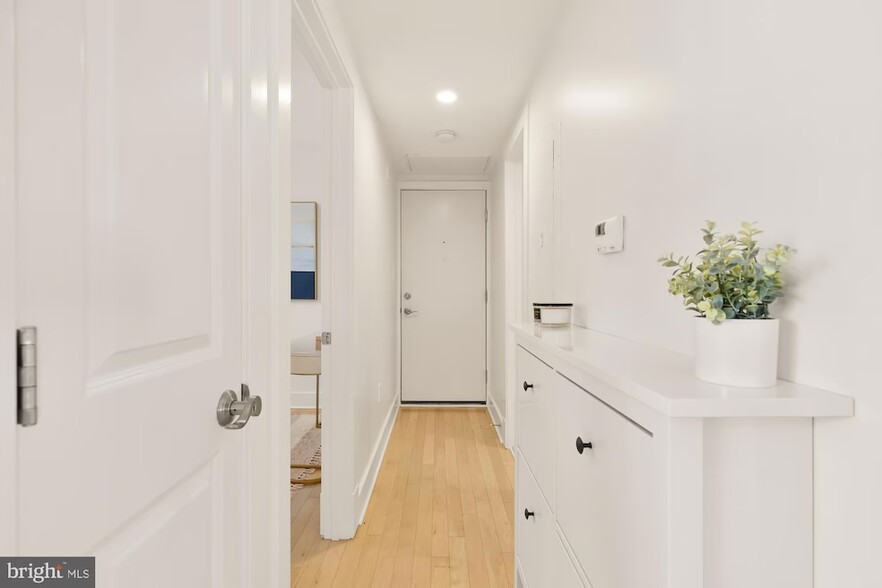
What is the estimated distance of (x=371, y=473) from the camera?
273 cm

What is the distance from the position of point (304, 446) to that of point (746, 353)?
10.7ft

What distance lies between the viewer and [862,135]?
57 cm

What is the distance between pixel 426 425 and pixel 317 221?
2.15m

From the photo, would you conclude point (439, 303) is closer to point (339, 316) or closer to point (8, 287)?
point (339, 316)

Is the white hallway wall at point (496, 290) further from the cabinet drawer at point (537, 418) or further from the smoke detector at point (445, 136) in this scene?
the cabinet drawer at point (537, 418)

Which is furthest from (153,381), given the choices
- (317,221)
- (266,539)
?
(317,221)

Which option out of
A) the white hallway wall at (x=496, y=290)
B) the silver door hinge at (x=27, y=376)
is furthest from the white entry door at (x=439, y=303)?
the silver door hinge at (x=27, y=376)

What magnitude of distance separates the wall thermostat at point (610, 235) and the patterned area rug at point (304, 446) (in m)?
2.21

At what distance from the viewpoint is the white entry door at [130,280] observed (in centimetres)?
50

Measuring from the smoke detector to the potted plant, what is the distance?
3011 millimetres

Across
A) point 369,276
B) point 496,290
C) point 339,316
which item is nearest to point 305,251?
point 369,276

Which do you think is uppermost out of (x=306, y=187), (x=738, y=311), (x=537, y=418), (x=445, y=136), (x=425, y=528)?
(x=445, y=136)

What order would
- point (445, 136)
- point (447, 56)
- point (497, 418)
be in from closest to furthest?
point (447, 56), point (445, 136), point (497, 418)

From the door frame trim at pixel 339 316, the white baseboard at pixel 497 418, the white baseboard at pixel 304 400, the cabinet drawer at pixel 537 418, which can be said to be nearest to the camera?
the cabinet drawer at pixel 537 418
